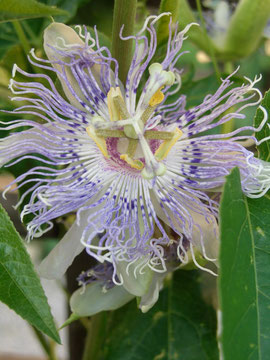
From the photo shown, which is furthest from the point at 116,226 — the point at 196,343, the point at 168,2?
the point at 196,343

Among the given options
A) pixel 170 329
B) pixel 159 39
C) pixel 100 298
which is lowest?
pixel 170 329

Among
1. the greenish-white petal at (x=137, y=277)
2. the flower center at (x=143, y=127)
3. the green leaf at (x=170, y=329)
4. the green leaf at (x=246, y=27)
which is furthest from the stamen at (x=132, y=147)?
the green leaf at (x=246, y=27)

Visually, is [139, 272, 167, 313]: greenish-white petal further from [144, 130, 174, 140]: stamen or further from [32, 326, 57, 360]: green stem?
[32, 326, 57, 360]: green stem

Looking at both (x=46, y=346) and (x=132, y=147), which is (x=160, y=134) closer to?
(x=132, y=147)

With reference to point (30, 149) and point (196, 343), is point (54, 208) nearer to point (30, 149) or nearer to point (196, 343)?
point (30, 149)

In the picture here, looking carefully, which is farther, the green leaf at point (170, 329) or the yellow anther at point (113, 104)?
the green leaf at point (170, 329)

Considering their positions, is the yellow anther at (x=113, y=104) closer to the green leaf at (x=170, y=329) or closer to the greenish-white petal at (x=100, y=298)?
the greenish-white petal at (x=100, y=298)

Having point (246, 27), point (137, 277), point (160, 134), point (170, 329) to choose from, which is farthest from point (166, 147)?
point (246, 27)
